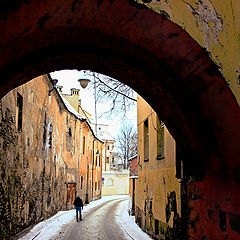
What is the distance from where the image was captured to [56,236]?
410 inches

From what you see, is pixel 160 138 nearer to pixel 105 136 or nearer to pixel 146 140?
pixel 146 140

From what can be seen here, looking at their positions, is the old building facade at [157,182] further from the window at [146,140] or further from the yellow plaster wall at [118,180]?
the yellow plaster wall at [118,180]

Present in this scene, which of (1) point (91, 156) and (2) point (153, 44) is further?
(1) point (91, 156)

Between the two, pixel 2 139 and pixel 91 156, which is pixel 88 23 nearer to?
pixel 2 139

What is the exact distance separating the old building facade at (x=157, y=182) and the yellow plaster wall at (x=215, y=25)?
4327 mm

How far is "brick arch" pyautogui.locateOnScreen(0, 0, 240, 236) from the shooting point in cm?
267

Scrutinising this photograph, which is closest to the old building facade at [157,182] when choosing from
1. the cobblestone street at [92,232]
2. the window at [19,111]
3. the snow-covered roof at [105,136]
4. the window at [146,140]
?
the window at [146,140]

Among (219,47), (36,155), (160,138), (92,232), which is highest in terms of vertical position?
(219,47)

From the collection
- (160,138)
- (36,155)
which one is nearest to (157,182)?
(160,138)

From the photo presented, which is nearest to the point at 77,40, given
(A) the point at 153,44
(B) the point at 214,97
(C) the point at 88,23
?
(C) the point at 88,23

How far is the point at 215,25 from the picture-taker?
10.5ft

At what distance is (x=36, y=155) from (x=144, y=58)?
927 cm

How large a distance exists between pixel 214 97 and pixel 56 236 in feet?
28.8

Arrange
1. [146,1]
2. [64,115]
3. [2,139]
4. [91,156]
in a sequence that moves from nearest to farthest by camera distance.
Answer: [146,1], [2,139], [64,115], [91,156]
